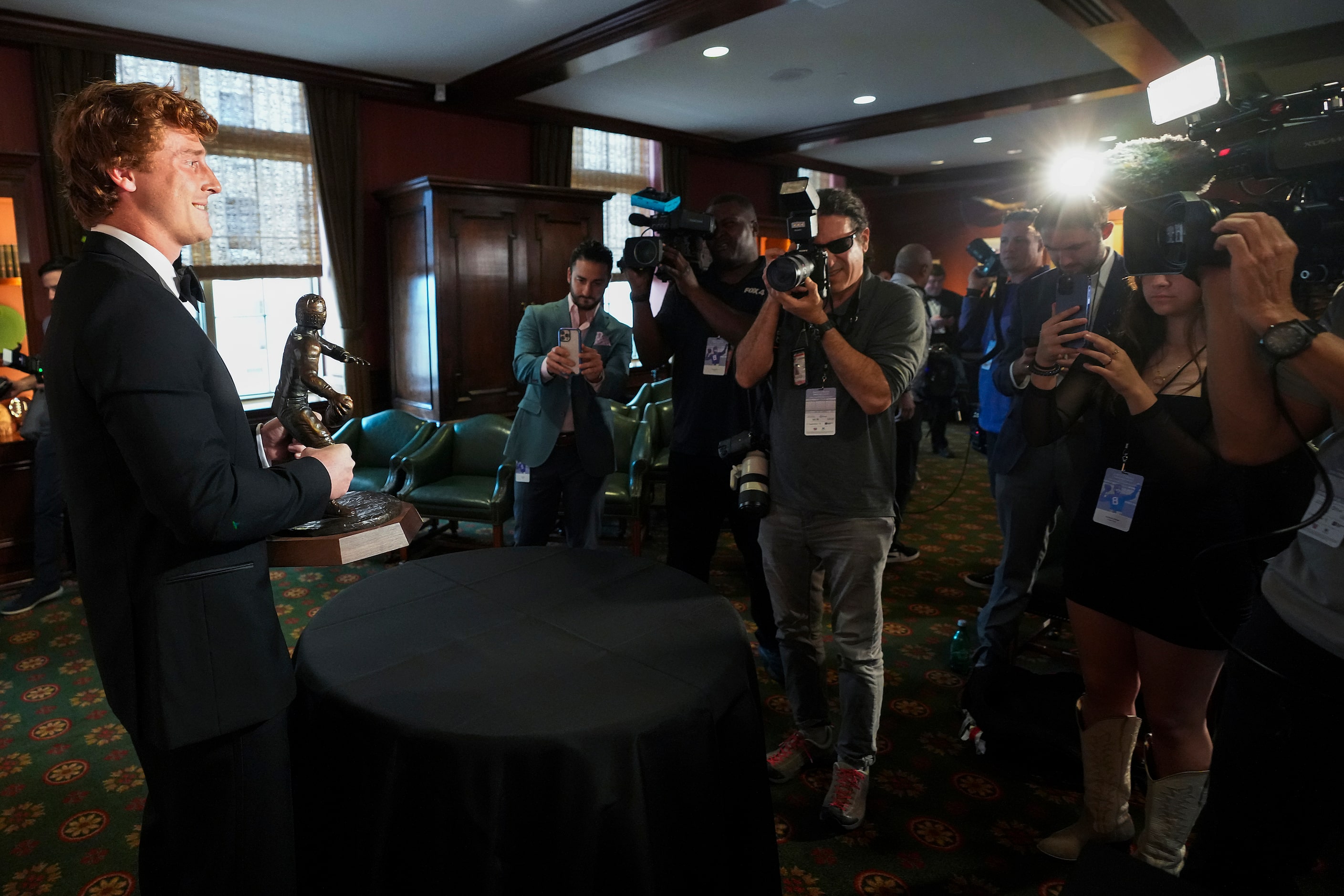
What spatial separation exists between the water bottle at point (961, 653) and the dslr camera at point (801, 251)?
5.84ft

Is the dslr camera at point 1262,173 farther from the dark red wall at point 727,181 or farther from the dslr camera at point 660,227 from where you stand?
the dark red wall at point 727,181

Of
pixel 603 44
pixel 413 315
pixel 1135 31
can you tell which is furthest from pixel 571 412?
pixel 1135 31

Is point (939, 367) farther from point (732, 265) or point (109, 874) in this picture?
point (109, 874)

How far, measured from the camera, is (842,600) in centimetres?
207

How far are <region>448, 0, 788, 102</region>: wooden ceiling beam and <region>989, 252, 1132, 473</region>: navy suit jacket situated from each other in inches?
90.9

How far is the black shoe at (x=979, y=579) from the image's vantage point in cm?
402

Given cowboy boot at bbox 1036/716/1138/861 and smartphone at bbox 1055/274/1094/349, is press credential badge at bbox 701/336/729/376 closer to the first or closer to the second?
smartphone at bbox 1055/274/1094/349

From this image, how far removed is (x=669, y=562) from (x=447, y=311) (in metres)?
3.56

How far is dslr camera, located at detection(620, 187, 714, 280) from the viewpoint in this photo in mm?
2480

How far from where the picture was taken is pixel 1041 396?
199 centimetres

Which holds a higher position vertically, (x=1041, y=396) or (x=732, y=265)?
(x=732, y=265)

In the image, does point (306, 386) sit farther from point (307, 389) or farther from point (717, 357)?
point (717, 357)

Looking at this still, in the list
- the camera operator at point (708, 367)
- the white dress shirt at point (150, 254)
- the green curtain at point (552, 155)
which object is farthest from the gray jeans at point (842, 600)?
the green curtain at point (552, 155)

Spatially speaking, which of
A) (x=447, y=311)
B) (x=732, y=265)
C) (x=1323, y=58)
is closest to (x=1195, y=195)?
(x=732, y=265)
